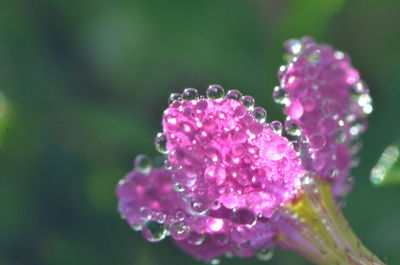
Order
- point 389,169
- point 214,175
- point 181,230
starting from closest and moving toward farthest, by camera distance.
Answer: point 214,175 < point 181,230 < point 389,169

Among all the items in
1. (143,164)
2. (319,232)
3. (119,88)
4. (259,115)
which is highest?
(119,88)

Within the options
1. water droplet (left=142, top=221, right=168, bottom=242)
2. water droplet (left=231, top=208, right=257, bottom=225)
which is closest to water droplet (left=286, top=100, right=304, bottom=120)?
water droplet (left=231, top=208, right=257, bottom=225)

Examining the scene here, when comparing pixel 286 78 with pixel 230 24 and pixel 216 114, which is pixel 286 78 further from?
pixel 230 24

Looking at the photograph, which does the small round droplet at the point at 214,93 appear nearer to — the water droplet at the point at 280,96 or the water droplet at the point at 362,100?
the water droplet at the point at 280,96

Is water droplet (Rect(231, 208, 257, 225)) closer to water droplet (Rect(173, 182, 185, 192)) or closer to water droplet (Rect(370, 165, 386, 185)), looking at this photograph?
water droplet (Rect(173, 182, 185, 192))

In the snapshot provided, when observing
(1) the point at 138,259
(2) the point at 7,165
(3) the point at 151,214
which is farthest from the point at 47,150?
(3) the point at 151,214

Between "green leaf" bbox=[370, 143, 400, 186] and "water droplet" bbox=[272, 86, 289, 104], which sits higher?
"water droplet" bbox=[272, 86, 289, 104]

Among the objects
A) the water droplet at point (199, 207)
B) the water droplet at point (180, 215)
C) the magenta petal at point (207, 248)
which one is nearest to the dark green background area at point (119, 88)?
the magenta petal at point (207, 248)

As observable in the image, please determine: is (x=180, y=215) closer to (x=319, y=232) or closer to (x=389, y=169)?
(x=319, y=232)

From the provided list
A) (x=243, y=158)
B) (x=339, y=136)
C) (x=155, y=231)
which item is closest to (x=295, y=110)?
(x=339, y=136)
